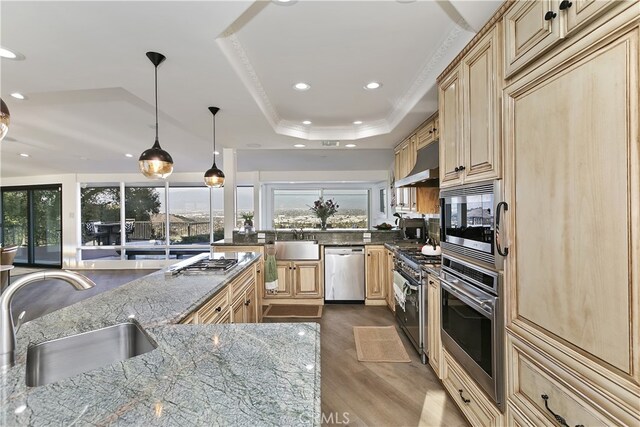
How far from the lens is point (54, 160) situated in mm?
6070

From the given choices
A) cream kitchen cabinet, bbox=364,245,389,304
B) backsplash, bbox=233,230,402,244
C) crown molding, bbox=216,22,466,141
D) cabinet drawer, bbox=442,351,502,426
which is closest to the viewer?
cabinet drawer, bbox=442,351,502,426

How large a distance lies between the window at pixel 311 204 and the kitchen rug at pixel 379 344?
230 inches

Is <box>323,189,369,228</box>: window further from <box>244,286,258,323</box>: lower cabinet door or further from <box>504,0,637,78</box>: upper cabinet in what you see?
<box>504,0,637,78</box>: upper cabinet

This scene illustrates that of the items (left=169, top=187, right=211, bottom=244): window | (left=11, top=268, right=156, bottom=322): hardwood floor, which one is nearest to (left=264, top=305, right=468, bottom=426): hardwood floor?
(left=11, top=268, right=156, bottom=322): hardwood floor

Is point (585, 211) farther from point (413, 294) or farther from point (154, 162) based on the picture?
point (154, 162)

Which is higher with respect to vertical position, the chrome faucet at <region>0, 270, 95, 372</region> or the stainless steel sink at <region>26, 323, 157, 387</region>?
the chrome faucet at <region>0, 270, 95, 372</region>

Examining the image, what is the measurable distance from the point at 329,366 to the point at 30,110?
4.24 metres

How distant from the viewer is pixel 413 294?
111 inches

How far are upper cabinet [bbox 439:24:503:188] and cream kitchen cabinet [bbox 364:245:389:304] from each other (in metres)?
2.22

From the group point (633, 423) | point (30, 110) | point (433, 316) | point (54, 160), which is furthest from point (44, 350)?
point (54, 160)

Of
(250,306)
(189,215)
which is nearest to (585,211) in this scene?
(250,306)

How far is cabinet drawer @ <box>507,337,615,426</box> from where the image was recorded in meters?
1.06

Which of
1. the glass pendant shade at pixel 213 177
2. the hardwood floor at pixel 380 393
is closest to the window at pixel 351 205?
the glass pendant shade at pixel 213 177

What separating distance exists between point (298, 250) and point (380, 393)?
2403mm
